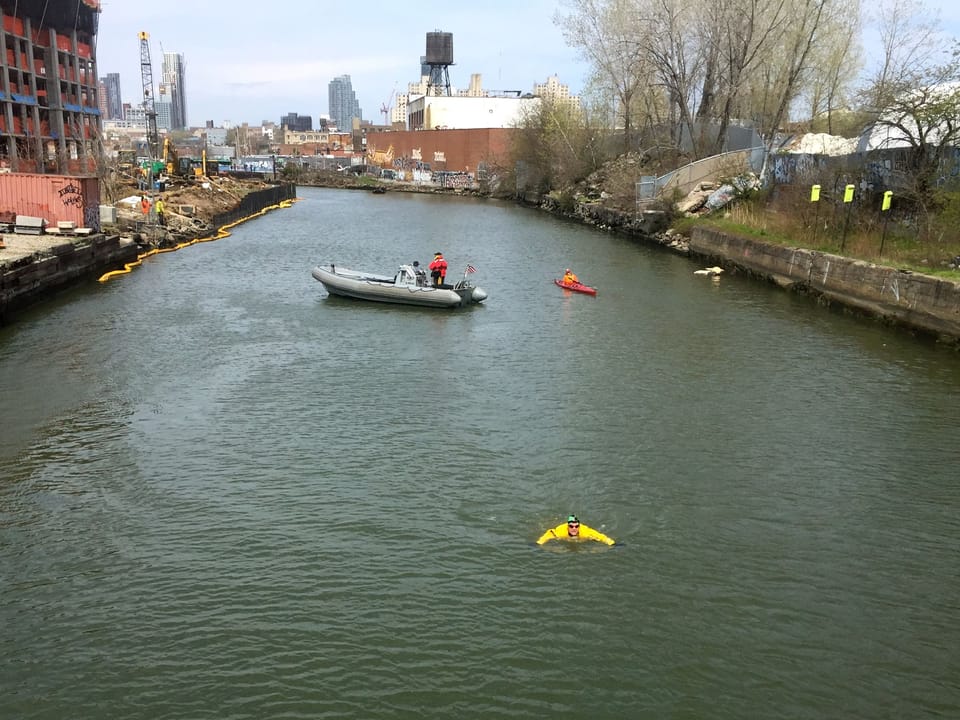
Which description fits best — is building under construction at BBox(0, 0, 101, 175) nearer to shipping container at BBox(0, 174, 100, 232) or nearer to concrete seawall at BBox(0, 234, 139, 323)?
shipping container at BBox(0, 174, 100, 232)

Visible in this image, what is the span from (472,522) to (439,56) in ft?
516

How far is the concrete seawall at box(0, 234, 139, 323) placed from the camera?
84.2 feet

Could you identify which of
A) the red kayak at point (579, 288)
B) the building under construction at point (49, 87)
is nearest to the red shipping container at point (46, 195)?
the red kayak at point (579, 288)

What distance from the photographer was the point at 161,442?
1591 cm

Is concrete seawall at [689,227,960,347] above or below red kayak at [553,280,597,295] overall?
above

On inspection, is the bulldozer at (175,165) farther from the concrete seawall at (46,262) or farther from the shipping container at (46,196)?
the concrete seawall at (46,262)

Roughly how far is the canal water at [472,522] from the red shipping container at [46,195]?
10.7 m

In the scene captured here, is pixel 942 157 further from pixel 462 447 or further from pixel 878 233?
pixel 462 447

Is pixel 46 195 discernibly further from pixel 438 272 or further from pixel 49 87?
pixel 49 87

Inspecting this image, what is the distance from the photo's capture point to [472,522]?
42.2ft

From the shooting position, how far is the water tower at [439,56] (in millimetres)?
157500

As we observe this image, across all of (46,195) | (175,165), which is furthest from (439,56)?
(46,195)

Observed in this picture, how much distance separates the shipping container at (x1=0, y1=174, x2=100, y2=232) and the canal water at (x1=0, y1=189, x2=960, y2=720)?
10.7 metres

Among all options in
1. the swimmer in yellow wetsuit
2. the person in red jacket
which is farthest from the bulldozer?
the swimmer in yellow wetsuit
